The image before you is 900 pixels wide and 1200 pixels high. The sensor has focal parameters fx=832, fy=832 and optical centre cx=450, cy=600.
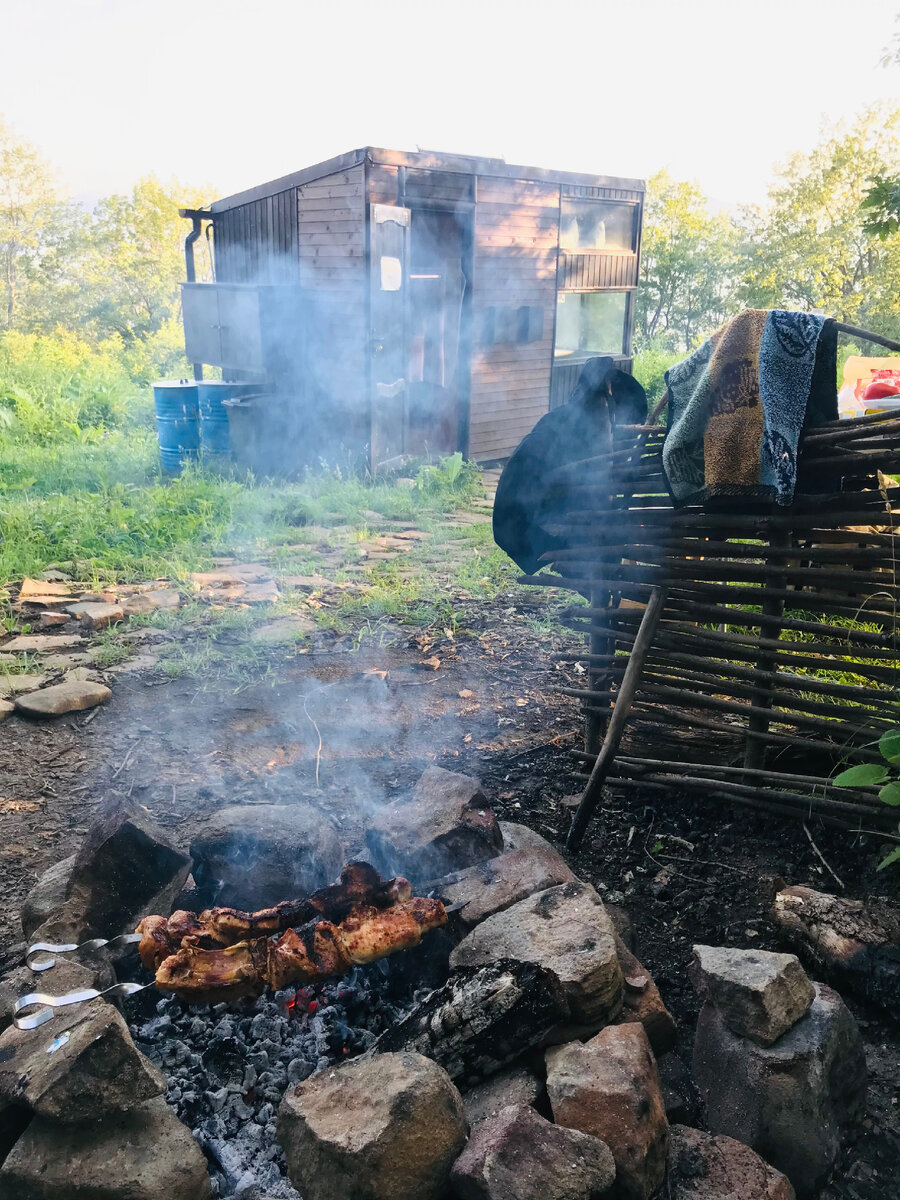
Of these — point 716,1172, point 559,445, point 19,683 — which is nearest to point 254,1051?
point 716,1172

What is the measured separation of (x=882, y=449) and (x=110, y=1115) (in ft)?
9.77

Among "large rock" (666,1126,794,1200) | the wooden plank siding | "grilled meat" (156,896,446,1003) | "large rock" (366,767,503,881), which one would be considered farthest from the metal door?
"large rock" (666,1126,794,1200)

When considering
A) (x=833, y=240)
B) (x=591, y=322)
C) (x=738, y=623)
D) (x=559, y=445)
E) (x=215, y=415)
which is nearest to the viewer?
(x=738, y=623)

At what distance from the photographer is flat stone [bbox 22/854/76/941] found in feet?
8.53

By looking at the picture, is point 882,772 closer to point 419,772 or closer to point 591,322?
point 419,772

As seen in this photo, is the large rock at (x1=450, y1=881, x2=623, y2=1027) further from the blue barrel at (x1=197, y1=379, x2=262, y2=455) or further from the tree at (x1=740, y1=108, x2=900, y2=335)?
the tree at (x1=740, y1=108, x2=900, y2=335)

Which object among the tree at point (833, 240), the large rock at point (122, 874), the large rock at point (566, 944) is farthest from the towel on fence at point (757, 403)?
the tree at point (833, 240)

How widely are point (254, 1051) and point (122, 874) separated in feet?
2.49

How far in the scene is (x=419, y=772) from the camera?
13.0 feet

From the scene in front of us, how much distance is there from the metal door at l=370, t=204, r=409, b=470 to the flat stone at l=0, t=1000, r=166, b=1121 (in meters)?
9.19

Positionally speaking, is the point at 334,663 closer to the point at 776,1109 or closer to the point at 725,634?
the point at 725,634

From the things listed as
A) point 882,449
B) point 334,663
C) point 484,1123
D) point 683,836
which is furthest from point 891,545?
point 334,663

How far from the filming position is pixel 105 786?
385 cm

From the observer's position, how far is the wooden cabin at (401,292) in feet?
33.6
